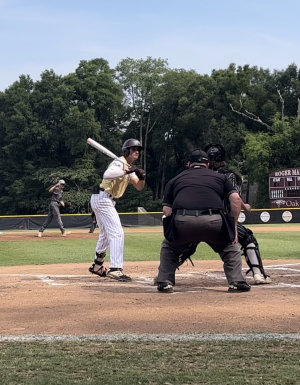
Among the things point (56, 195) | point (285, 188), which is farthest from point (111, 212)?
point (285, 188)

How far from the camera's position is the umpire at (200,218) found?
22.0ft

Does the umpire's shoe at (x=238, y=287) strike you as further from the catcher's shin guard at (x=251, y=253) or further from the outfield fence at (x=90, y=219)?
the outfield fence at (x=90, y=219)

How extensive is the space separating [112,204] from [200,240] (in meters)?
2.18

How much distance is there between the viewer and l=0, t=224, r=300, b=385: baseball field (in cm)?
350

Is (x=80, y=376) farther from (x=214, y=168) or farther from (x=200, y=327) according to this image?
(x=214, y=168)

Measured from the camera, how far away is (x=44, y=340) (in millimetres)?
4445

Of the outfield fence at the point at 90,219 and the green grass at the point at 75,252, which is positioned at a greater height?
the outfield fence at the point at 90,219

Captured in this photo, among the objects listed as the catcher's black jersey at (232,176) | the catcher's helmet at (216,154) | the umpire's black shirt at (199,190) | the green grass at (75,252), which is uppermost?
the catcher's helmet at (216,154)

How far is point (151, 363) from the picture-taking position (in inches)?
147

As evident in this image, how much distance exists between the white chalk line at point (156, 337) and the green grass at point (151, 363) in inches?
4.1

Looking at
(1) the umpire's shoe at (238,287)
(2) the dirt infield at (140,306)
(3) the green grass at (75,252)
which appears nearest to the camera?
(2) the dirt infield at (140,306)

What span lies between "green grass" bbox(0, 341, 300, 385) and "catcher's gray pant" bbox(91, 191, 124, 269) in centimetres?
414

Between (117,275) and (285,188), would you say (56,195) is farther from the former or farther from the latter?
(285,188)

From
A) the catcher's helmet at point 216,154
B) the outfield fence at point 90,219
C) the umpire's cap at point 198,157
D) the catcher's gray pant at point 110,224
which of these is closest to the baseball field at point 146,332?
the catcher's gray pant at point 110,224
